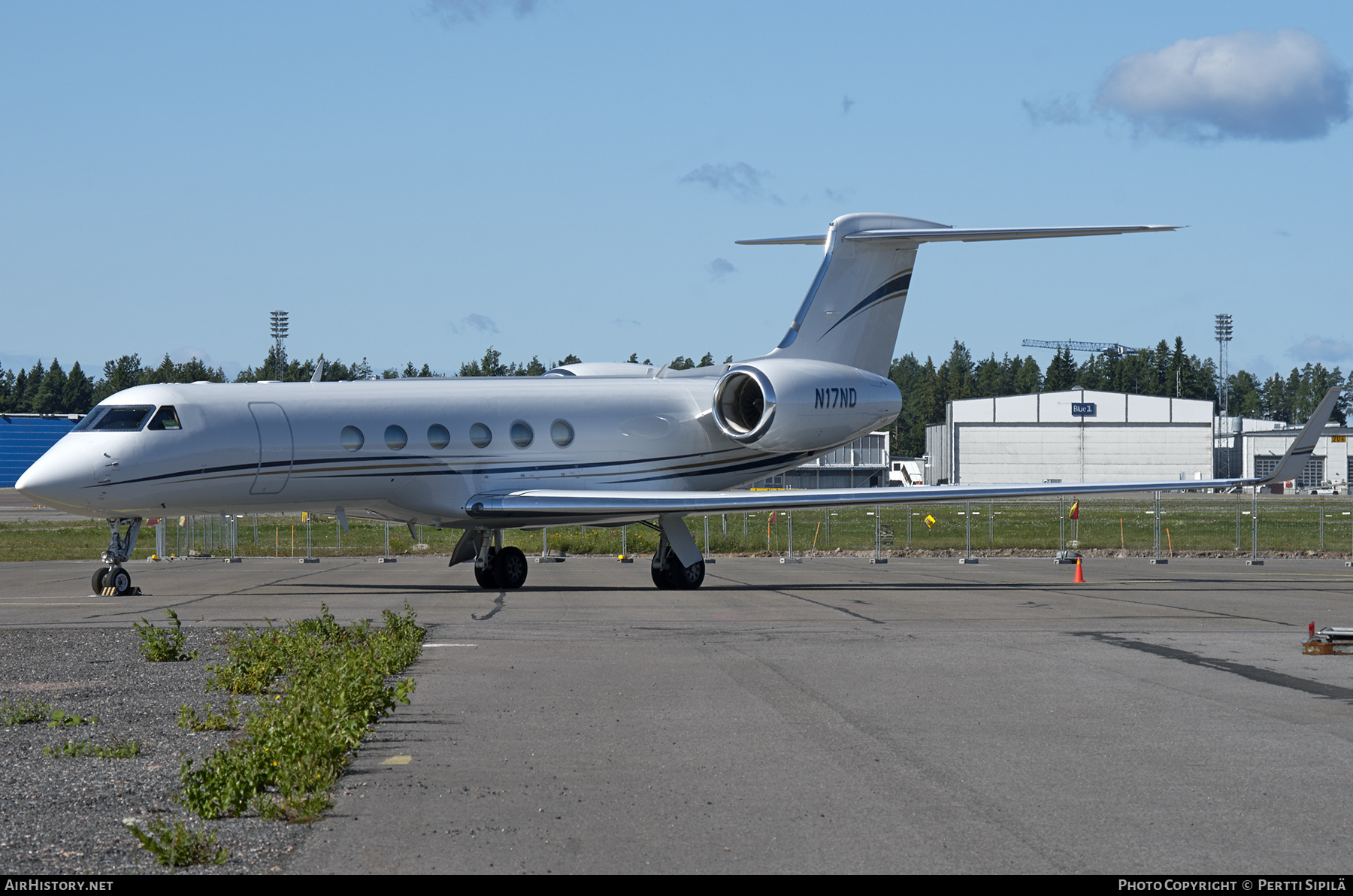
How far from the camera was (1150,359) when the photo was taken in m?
188

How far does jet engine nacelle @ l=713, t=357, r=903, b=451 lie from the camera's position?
24000 millimetres

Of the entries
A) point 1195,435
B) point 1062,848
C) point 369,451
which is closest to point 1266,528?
point 369,451

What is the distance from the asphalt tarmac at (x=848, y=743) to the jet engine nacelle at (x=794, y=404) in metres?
6.40

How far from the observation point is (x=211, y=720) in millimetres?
8766

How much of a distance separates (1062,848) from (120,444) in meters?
17.2

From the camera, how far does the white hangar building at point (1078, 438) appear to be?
106 m

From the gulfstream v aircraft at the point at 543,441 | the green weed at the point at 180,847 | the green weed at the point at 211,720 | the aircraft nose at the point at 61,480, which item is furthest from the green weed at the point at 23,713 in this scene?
the gulfstream v aircraft at the point at 543,441

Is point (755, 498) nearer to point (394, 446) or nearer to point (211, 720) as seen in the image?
point (394, 446)

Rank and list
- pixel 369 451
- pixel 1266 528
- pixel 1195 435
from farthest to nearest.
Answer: pixel 1195 435
pixel 1266 528
pixel 369 451

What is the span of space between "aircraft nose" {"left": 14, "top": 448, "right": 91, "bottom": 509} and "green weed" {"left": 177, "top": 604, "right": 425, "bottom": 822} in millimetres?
8252

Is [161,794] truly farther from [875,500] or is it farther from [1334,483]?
[1334,483]

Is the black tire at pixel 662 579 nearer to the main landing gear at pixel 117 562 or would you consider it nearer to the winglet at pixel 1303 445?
the main landing gear at pixel 117 562

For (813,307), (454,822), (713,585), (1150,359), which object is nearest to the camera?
(454,822)

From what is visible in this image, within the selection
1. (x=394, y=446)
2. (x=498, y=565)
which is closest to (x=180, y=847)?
(x=394, y=446)
